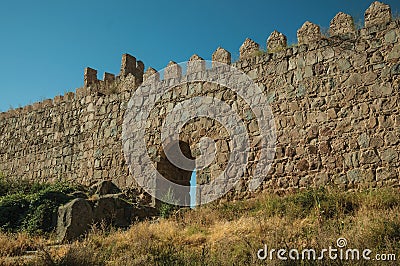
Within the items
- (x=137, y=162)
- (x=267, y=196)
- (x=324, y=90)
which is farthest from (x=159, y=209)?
(x=324, y=90)

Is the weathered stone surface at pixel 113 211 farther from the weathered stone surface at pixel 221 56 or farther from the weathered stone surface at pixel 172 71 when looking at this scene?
the weathered stone surface at pixel 221 56

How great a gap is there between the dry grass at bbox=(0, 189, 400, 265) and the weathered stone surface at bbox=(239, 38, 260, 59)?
366 cm

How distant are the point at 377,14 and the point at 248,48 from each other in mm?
3087

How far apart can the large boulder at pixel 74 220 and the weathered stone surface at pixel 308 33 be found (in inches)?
237

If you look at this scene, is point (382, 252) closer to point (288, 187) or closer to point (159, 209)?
point (288, 187)

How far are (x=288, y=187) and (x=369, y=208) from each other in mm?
2177

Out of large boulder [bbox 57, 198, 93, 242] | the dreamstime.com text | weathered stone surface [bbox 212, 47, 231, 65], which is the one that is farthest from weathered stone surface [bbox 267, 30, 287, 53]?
the dreamstime.com text

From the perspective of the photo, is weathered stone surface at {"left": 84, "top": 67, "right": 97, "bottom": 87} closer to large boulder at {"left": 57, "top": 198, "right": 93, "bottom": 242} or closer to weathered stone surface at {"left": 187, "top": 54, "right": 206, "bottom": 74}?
weathered stone surface at {"left": 187, "top": 54, "right": 206, "bottom": 74}

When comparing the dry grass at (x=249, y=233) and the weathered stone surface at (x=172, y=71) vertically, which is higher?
the weathered stone surface at (x=172, y=71)

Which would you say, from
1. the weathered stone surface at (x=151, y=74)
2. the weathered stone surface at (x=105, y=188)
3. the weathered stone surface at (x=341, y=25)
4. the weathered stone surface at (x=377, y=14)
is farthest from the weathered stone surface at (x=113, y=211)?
the weathered stone surface at (x=377, y=14)

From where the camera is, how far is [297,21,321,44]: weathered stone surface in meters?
9.69

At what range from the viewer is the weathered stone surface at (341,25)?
9274mm

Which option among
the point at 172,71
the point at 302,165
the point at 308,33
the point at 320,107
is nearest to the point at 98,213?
the point at 172,71

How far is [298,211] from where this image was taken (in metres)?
7.79
